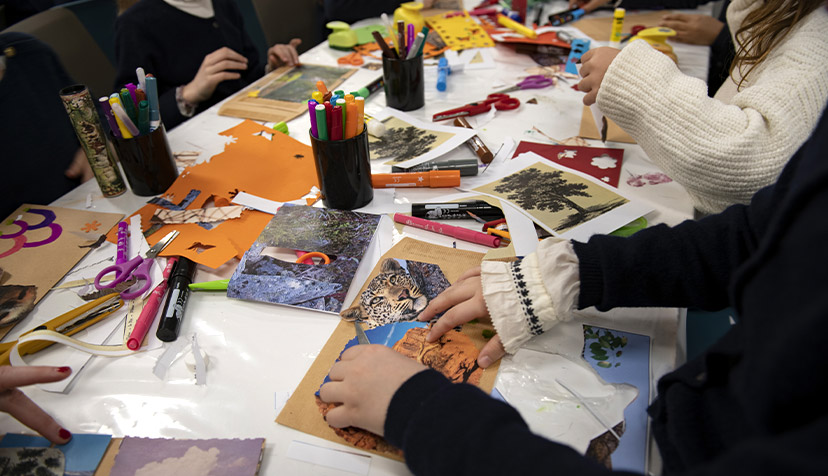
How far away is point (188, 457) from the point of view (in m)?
0.46

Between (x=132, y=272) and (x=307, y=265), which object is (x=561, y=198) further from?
(x=132, y=272)

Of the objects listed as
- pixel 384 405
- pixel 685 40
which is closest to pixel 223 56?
pixel 384 405

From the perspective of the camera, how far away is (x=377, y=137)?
100 cm

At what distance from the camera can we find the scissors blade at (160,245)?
70 cm

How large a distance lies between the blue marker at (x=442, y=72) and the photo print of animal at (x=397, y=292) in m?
0.66

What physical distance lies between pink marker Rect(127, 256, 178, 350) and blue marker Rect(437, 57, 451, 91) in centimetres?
78

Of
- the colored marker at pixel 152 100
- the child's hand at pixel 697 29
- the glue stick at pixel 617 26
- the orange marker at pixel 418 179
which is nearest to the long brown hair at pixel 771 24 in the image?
the glue stick at pixel 617 26

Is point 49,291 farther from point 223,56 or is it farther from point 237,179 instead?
point 223,56

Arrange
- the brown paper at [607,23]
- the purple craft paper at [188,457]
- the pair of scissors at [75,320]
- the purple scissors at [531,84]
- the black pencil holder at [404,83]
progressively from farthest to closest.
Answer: the brown paper at [607,23] < the purple scissors at [531,84] < the black pencil holder at [404,83] < the pair of scissors at [75,320] < the purple craft paper at [188,457]

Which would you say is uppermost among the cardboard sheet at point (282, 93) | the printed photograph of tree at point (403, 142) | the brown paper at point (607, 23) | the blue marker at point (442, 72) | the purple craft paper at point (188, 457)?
the brown paper at point (607, 23)

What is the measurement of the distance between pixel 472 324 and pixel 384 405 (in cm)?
17

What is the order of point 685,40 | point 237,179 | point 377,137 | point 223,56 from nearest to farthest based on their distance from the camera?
1. point 237,179
2. point 377,137
3. point 223,56
4. point 685,40

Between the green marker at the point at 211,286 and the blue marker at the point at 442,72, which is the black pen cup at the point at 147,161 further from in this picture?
the blue marker at the point at 442,72

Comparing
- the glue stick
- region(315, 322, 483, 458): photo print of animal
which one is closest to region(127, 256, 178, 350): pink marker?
region(315, 322, 483, 458): photo print of animal
